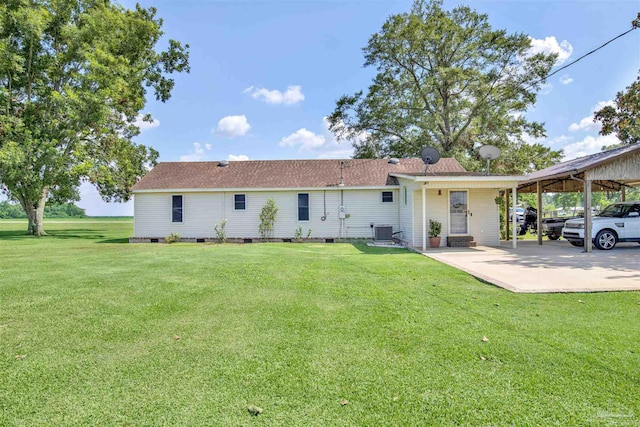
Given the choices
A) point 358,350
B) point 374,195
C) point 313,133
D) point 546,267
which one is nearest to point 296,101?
point 313,133

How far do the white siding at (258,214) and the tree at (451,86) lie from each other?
1066cm

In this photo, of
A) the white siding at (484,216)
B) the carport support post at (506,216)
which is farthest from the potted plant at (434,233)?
the carport support post at (506,216)

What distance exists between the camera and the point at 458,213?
43.7ft

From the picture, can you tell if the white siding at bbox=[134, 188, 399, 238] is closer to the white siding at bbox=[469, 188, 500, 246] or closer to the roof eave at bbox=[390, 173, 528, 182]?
the white siding at bbox=[469, 188, 500, 246]

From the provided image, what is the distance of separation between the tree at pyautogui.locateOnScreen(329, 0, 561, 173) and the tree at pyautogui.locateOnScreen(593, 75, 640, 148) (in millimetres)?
9129

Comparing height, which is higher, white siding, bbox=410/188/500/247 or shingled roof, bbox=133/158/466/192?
shingled roof, bbox=133/158/466/192

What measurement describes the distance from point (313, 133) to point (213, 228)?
13810mm

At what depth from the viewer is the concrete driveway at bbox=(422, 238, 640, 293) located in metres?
5.91

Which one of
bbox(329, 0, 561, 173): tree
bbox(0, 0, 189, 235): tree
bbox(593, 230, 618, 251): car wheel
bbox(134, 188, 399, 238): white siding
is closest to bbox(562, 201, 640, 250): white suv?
bbox(593, 230, 618, 251): car wheel

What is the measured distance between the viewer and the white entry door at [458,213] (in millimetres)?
13305

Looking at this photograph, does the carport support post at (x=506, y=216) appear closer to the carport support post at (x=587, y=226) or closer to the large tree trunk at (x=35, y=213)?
the carport support post at (x=587, y=226)

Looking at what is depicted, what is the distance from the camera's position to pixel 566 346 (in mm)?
3455

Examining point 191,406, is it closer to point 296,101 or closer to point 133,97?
point 296,101

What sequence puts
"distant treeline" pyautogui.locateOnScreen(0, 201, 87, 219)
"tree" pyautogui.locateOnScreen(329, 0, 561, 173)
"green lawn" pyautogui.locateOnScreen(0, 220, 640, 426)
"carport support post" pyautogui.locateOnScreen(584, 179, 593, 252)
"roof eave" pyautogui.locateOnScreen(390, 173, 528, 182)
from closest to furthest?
"green lawn" pyautogui.locateOnScreen(0, 220, 640, 426) → "carport support post" pyautogui.locateOnScreen(584, 179, 593, 252) → "roof eave" pyautogui.locateOnScreen(390, 173, 528, 182) → "tree" pyautogui.locateOnScreen(329, 0, 561, 173) → "distant treeline" pyautogui.locateOnScreen(0, 201, 87, 219)
